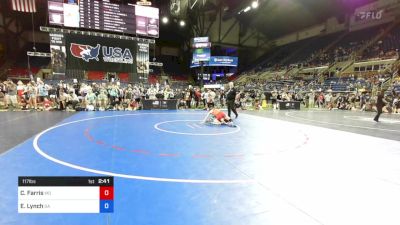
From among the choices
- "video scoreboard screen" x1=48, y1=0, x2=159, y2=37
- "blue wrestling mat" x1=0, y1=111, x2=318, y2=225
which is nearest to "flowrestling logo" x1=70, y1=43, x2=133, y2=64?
"video scoreboard screen" x1=48, y1=0, x2=159, y2=37

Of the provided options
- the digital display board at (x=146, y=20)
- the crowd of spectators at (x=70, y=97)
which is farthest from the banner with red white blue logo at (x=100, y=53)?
the crowd of spectators at (x=70, y=97)

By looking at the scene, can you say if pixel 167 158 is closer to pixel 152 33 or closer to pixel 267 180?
pixel 267 180

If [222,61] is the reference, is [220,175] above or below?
below

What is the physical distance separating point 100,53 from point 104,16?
280 cm

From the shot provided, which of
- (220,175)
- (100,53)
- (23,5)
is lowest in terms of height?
(220,175)

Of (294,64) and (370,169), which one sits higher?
(294,64)

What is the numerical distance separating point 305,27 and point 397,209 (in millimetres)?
39758

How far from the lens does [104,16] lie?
1942cm

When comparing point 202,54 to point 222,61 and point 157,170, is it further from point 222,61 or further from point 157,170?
point 157,170

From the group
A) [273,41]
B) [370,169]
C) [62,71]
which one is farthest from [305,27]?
[370,169]

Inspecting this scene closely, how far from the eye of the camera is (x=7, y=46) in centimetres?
3509
